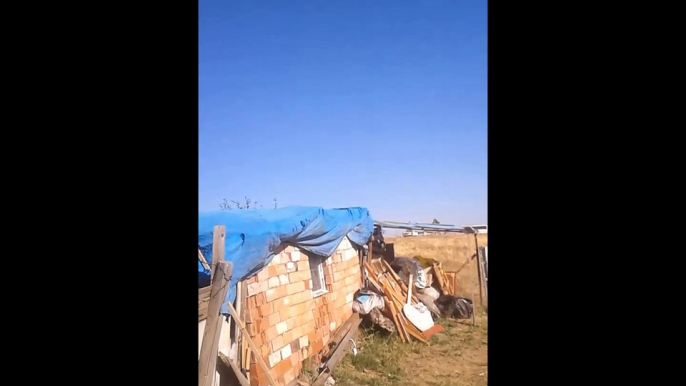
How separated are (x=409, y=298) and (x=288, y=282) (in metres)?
2.58

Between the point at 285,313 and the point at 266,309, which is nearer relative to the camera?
the point at 266,309

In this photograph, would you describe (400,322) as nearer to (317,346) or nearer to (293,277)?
(317,346)

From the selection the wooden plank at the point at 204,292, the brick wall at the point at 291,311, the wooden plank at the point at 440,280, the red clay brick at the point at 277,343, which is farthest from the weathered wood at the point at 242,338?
the wooden plank at the point at 440,280

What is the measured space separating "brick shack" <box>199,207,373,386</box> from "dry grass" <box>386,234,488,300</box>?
3042mm

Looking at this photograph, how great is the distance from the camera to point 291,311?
16.1ft

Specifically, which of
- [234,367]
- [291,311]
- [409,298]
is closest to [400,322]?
[409,298]

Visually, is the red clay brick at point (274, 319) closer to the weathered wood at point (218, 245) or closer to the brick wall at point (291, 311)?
the brick wall at point (291, 311)

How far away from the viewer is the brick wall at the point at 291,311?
14.1 ft

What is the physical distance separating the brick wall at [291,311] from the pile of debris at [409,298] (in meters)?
0.53
